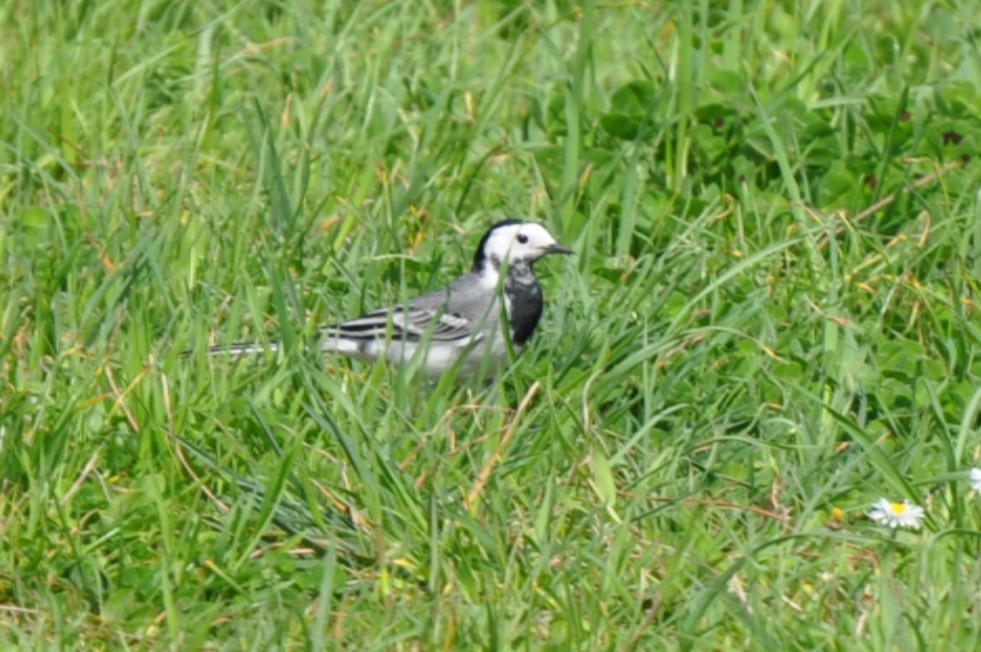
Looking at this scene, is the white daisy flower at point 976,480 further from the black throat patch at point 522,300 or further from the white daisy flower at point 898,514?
the black throat patch at point 522,300

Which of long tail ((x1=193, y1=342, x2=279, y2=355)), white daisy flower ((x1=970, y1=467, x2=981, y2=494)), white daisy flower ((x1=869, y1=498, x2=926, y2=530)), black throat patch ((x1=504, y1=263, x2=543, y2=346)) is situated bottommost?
black throat patch ((x1=504, y1=263, x2=543, y2=346))

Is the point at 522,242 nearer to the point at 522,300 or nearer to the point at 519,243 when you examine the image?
the point at 519,243

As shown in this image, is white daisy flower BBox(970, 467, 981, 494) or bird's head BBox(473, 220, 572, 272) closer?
white daisy flower BBox(970, 467, 981, 494)

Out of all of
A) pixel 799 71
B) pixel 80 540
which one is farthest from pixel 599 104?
pixel 80 540

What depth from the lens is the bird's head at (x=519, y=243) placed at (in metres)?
5.99

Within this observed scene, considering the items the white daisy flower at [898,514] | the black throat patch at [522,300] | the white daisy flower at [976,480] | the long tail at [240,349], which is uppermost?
the long tail at [240,349]

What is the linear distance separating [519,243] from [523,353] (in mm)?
523

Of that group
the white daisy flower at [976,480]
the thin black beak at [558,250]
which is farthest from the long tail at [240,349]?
the white daisy flower at [976,480]

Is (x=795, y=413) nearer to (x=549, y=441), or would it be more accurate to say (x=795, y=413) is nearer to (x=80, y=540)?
(x=549, y=441)

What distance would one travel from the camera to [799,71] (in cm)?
699

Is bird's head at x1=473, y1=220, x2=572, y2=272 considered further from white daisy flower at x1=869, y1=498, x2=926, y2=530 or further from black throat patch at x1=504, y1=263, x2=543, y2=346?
white daisy flower at x1=869, y1=498, x2=926, y2=530

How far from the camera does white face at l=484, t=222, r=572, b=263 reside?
5.99m

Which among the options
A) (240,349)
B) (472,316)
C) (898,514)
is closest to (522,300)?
(472,316)

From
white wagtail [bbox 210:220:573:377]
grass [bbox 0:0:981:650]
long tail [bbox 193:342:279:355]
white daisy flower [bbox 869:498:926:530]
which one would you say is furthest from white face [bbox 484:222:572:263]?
white daisy flower [bbox 869:498:926:530]
